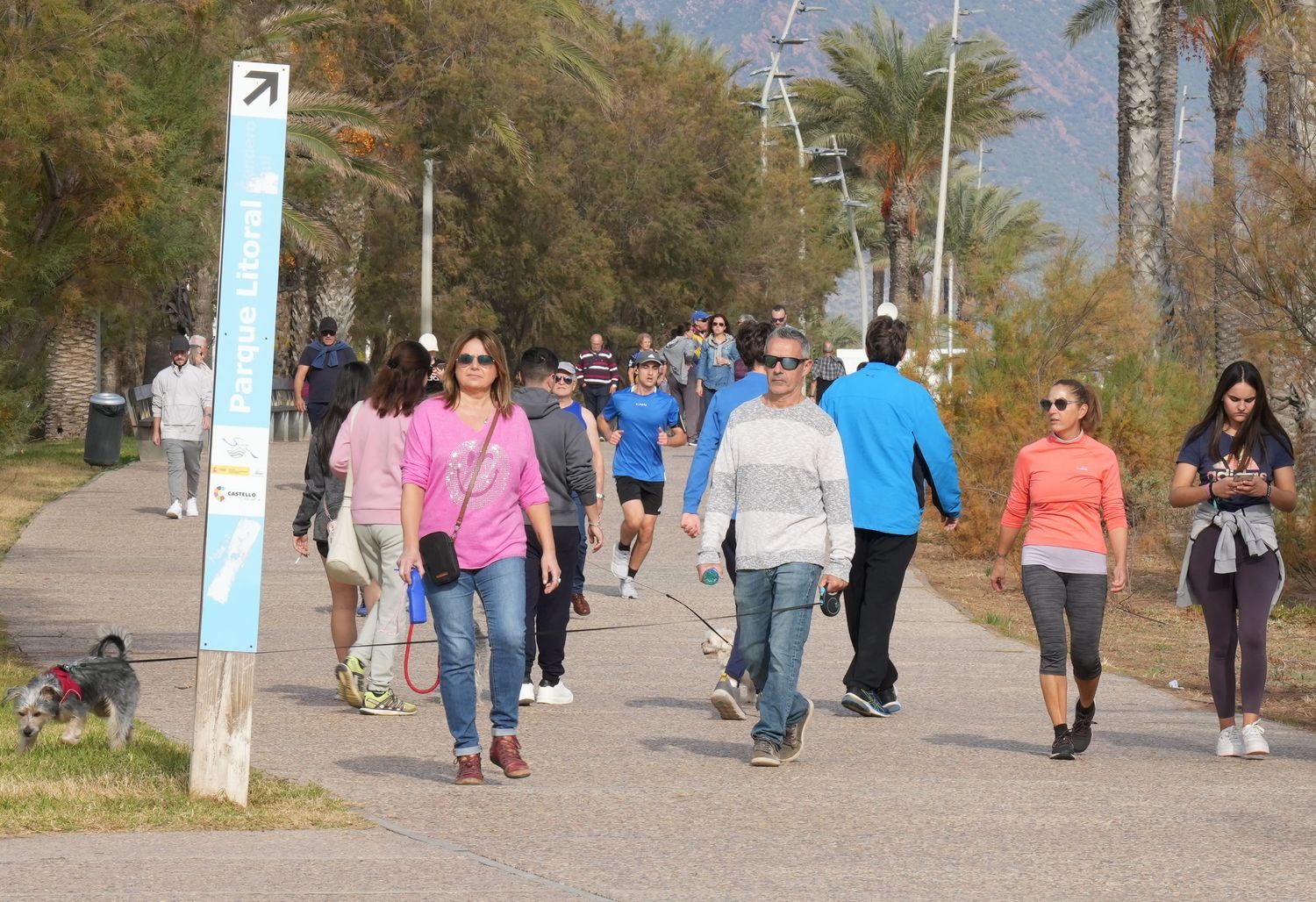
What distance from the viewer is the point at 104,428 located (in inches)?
984

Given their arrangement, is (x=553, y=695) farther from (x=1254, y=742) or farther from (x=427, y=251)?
(x=427, y=251)

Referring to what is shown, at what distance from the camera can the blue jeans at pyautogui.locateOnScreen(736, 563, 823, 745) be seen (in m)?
8.05

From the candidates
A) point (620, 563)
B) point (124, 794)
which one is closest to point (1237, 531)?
point (124, 794)

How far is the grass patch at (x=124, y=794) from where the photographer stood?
6.71m

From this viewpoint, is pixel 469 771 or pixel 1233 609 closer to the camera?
pixel 469 771

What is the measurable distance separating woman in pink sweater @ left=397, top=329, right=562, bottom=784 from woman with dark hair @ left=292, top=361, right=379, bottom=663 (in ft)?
7.16

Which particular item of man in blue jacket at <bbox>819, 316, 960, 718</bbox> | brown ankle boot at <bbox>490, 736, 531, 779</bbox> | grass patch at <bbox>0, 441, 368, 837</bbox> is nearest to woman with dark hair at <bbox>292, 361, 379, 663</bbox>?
grass patch at <bbox>0, 441, 368, 837</bbox>

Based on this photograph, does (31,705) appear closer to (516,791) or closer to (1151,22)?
(516,791)

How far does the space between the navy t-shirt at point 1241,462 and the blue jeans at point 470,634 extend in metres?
3.34

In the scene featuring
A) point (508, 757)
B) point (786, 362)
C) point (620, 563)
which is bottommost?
point (508, 757)

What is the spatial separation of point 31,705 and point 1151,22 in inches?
755

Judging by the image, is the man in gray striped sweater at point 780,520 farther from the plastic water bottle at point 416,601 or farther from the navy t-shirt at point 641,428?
the navy t-shirt at point 641,428

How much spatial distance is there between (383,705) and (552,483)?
1391mm

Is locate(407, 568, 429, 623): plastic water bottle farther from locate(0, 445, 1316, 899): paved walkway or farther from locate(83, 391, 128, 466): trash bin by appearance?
locate(83, 391, 128, 466): trash bin
